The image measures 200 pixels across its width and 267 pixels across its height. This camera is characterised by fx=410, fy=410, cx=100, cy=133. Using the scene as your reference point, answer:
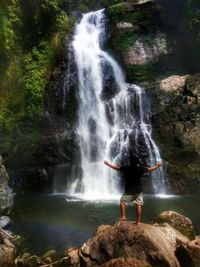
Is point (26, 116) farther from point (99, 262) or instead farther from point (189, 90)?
point (99, 262)

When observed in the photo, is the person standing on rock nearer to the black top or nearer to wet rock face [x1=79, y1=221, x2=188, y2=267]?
the black top

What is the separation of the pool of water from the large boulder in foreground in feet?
10.5

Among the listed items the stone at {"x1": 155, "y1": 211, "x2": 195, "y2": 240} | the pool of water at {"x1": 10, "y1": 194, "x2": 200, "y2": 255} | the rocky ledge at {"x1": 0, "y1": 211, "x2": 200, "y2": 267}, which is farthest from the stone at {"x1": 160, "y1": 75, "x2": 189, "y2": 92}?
the rocky ledge at {"x1": 0, "y1": 211, "x2": 200, "y2": 267}

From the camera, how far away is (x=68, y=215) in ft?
61.2

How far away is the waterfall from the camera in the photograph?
24.3 meters

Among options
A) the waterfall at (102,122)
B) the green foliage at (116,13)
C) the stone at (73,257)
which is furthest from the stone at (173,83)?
the stone at (73,257)

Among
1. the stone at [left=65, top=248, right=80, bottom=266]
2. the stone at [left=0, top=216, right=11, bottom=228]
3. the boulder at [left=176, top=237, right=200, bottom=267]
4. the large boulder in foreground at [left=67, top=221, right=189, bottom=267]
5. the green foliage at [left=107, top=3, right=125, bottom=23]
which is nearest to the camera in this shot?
the large boulder in foreground at [left=67, top=221, right=189, bottom=267]

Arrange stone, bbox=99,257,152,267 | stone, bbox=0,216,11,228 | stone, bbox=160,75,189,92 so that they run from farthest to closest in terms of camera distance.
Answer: stone, bbox=160,75,189,92
stone, bbox=0,216,11,228
stone, bbox=99,257,152,267

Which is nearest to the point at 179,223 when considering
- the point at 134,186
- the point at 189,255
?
the point at 134,186

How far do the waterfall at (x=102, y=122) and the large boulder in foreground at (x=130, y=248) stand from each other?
11549 millimetres

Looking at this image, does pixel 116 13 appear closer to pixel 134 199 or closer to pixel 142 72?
pixel 142 72

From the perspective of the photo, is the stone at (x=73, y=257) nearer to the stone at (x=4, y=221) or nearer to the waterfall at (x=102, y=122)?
the stone at (x=4, y=221)

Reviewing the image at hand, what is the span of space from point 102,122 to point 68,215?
8.76m

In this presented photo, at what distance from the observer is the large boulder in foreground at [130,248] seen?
34.6 feet
